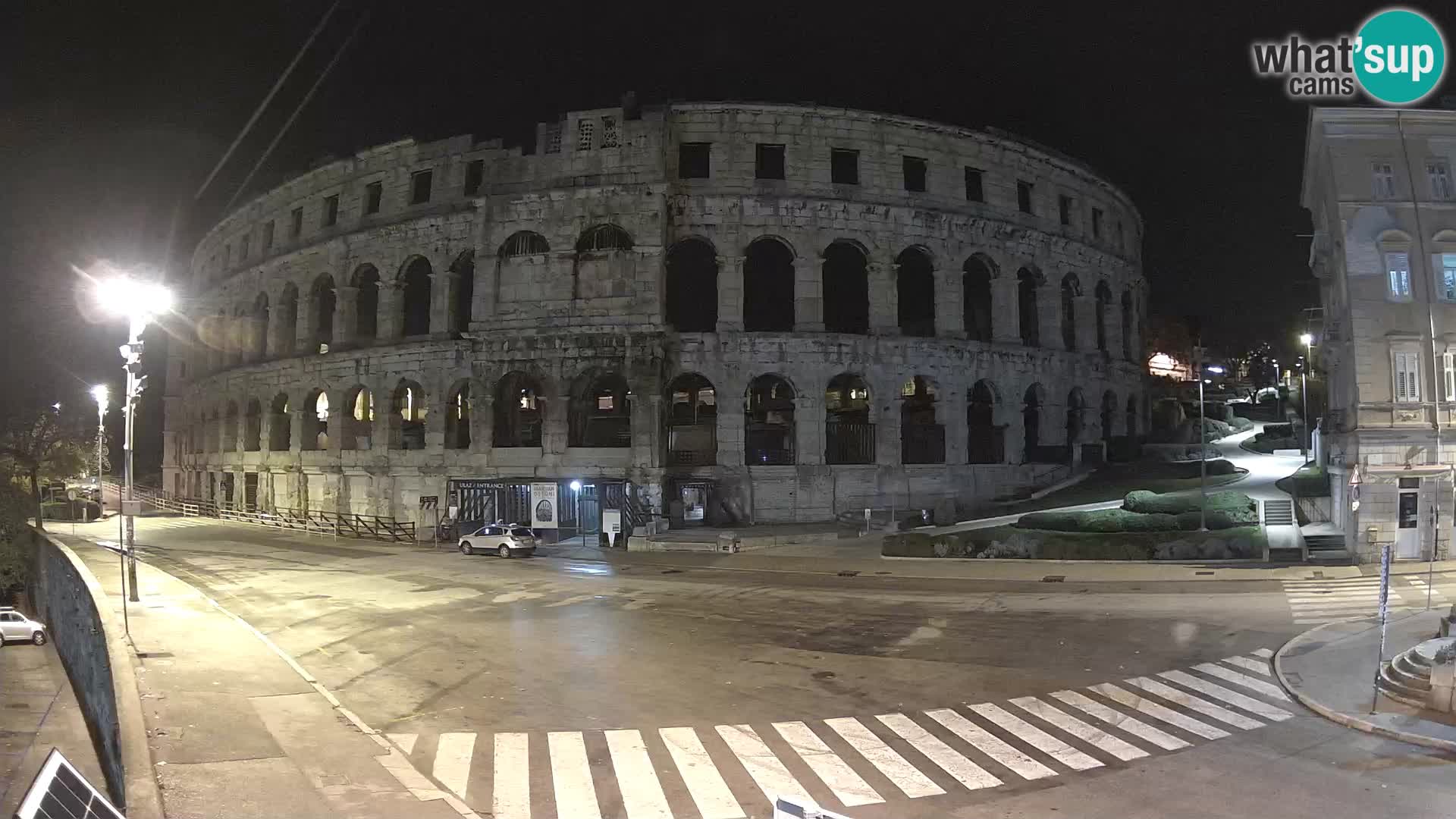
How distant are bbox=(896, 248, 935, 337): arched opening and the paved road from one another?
3233 centimetres

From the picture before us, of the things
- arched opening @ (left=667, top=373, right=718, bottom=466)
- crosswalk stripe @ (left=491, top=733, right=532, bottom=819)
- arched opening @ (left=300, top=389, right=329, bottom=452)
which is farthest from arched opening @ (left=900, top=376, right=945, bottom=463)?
arched opening @ (left=300, top=389, right=329, bottom=452)

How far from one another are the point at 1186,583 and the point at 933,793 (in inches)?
758

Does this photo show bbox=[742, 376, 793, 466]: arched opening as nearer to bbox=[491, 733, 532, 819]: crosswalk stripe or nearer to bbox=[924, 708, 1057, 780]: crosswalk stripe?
Result: bbox=[924, 708, 1057, 780]: crosswalk stripe

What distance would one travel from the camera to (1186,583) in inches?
1002

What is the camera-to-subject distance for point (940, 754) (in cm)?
1141

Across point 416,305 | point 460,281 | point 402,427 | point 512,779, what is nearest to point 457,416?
point 402,427

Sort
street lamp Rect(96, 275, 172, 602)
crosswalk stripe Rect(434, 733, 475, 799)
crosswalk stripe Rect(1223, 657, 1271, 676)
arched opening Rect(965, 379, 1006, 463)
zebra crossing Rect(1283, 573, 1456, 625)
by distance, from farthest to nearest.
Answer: arched opening Rect(965, 379, 1006, 463) → zebra crossing Rect(1283, 573, 1456, 625) → street lamp Rect(96, 275, 172, 602) → crosswalk stripe Rect(1223, 657, 1271, 676) → crosswalk stripe Rect(434, 733, 475, 799)

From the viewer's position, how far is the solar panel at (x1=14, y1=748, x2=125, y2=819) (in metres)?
4.93

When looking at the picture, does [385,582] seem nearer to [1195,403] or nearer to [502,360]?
[502,360]

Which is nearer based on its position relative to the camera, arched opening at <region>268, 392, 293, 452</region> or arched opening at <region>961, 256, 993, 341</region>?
arched opening at <region>961, 256, 993, 341</region>

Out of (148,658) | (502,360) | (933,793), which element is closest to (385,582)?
(148,658)

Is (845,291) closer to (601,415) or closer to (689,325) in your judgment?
(689,325)

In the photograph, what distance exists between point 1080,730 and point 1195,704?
2757mm

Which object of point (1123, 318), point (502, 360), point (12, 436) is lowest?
point (12, 436)
